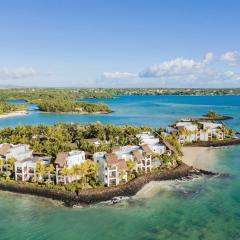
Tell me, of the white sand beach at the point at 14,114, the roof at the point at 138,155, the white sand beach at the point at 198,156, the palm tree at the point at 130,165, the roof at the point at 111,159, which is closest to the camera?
the roof at the point at 111,159

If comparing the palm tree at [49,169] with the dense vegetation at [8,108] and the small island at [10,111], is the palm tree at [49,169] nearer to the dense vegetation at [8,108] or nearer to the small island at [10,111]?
the small island at [10,111]

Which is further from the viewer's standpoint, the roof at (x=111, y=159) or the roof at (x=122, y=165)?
the roof at (x=122, y=165)

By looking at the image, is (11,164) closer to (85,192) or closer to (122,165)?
(85,192)

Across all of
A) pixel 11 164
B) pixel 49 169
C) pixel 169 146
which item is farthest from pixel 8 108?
pixel 49 169

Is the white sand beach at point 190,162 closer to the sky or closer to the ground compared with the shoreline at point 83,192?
closer to the ground

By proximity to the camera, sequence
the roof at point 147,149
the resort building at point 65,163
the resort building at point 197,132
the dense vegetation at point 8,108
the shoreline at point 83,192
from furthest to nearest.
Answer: the dense vegetation at point 8,108 < the resort building at point 197,132 < the roof at point 147,149 < the resort building at point 65,163 < the shoreline at point 83,192

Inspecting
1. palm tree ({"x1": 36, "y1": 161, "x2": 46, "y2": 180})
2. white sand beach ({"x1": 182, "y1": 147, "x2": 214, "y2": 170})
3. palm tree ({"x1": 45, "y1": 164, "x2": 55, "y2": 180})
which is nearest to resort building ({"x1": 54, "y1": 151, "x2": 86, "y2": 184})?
palm tree ({"x1": 45, "y1": 164, "x2": 55, "y2": 180})

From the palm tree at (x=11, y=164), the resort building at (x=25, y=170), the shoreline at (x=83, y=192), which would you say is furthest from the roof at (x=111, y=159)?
the palm tree at (x=11, y=164)
